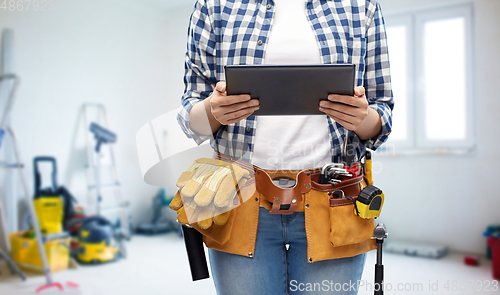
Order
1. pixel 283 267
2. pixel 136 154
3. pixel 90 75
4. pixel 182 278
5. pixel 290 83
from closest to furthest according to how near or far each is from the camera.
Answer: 1. pixel 290 83
2. pixel 283 267
3. pixel 182 278
4. pixel 136 154
5. pixel 90 75

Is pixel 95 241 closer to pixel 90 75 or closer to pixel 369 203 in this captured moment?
pixel 90 75

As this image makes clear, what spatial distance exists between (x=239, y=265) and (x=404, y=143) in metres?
2.92

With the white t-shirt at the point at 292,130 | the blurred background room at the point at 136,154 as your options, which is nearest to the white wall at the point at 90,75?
the blurred background room at the point at 136,154

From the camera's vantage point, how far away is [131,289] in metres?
2.36

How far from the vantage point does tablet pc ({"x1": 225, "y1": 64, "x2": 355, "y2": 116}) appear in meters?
0.54

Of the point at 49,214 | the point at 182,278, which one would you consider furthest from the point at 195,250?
the point at 49,214

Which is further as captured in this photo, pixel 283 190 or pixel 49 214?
pixel 49 214

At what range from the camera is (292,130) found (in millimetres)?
681

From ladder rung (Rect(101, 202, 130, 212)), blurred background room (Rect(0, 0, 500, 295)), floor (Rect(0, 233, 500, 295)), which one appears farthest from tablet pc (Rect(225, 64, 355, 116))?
ladder rung (Rect(101, 202, 130, 212))

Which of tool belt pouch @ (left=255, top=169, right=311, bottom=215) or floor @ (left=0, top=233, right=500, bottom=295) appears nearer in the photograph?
tool belt pouch @ (left=255, top=169, right=311, bottom=215)

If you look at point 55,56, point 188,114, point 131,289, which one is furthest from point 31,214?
point 188,114

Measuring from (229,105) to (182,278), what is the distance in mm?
2261

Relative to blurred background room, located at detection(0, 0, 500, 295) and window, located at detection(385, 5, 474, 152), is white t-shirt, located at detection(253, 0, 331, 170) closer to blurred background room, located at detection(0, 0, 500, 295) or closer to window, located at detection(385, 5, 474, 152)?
blurred background room, located at detection(0, 0, 500, 295)

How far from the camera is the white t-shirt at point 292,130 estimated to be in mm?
673
